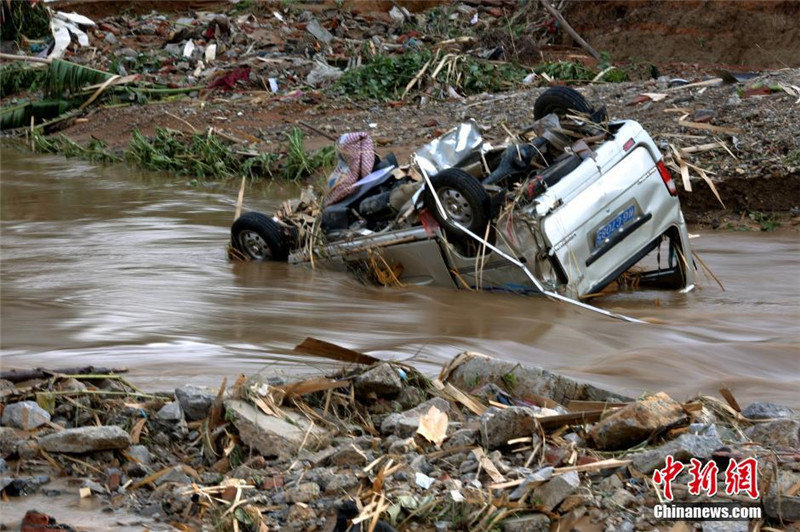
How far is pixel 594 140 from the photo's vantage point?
8.43 m

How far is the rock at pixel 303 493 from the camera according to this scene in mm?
4195

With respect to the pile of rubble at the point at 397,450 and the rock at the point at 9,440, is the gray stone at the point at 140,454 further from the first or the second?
the rock at the point at 9,440

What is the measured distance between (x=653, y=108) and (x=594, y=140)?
23.8 ft

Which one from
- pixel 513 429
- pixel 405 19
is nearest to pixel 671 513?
pixel 513 429

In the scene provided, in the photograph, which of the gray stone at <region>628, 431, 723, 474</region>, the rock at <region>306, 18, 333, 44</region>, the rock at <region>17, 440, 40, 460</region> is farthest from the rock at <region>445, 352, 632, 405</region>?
the rock at <region>306, 18, 333, 44</region>

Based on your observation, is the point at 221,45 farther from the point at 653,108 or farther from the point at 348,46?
the point at 653,108

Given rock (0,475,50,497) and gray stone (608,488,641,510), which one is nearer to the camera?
gray stone (608,488,641,510)

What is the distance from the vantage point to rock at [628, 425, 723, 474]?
4.36 m

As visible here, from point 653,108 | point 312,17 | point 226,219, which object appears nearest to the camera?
point 226,219

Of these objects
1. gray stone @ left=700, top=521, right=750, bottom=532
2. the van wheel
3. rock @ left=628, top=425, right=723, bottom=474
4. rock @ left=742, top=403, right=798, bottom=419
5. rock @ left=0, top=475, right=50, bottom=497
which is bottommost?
rock @ left=0, top=475, right=50, bottom=497

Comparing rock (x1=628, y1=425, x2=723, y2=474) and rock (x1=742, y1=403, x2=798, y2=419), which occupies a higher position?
rock (x1=628, y1=425, x2=723, y2=474)

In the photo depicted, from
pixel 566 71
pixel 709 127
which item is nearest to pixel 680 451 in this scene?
pixel 709 127

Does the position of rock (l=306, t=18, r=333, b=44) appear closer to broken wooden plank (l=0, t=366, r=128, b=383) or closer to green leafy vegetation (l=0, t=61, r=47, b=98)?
green leafy vegetation (l=0, t=61, r=47, b=98)

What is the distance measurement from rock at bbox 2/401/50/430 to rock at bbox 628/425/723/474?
2.54 metres
